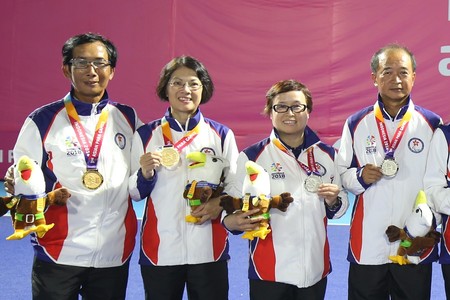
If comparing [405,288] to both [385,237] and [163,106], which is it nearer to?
[385,237]

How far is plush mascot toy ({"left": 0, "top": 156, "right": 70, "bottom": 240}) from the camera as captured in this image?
2691 mm

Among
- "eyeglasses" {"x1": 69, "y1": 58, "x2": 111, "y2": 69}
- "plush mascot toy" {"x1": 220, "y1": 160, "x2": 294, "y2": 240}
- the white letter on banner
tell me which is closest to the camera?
"plush mascot toy" {"x1": 220, "y1": 160, "x2": 294, "y2": 240}

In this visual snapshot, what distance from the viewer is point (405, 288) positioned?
309cm

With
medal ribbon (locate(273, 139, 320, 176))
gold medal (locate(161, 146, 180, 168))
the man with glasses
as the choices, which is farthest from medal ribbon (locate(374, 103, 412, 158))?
the man with glasses

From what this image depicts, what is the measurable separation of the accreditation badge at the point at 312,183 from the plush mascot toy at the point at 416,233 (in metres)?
0.42

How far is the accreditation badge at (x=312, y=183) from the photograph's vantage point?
2951 millimetres

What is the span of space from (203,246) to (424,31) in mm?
7159

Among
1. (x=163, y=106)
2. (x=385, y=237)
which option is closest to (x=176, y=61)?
(x=385, y=237)

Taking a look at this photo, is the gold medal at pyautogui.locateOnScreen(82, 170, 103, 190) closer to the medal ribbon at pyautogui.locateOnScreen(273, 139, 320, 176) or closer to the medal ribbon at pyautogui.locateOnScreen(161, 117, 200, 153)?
the medal ribbon at pyautogui.locateOnScreen(161, 117, 200, 153)

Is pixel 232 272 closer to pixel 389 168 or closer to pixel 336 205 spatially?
pixel 336 205

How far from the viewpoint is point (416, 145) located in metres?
3.13

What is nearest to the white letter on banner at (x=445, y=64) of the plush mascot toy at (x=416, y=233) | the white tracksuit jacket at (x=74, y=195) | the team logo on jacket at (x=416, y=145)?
the team logo on jacket at (x=416, y=145)

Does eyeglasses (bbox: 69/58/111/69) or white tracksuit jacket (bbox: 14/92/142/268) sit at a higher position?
eyeglasses (bbox: 69/58/111/69)

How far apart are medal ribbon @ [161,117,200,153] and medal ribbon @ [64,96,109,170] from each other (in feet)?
1.05
